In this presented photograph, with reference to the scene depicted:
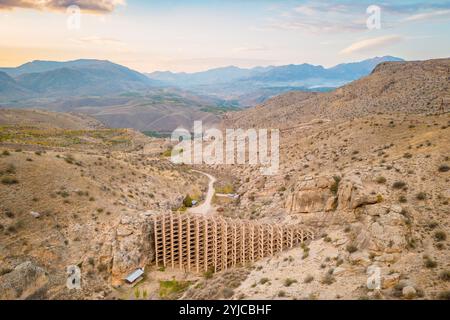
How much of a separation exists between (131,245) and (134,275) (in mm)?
2046

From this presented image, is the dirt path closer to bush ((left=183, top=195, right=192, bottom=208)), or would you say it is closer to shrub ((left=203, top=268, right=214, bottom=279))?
bush ((left=183, top=195, right=192, bottom=208))

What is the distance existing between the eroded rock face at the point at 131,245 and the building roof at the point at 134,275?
39cm

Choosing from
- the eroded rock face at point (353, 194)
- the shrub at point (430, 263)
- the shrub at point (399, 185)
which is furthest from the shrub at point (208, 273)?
the shrub at point (430, 263)

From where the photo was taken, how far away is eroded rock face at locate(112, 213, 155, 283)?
886 inches

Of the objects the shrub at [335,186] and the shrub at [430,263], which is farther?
the shrub at [335,186]

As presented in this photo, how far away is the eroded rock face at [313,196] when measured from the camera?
22312 millimetres

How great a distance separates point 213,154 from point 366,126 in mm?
35946

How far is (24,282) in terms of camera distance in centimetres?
1928

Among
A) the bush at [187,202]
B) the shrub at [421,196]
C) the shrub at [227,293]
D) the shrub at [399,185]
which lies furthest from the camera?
the bush at [187,202]

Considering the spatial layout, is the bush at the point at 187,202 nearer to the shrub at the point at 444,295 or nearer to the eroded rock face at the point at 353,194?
the eroded rock face at the point at 353,194

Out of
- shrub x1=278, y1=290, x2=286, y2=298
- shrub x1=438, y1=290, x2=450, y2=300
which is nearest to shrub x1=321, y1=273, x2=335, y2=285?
shrub x1=278, y1=290, x2=286, y2=298

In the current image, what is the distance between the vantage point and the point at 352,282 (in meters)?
13.2

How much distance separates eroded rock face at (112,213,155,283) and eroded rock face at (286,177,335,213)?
1104 centimetres

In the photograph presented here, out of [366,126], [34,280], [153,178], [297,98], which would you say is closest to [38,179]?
[34,280]
